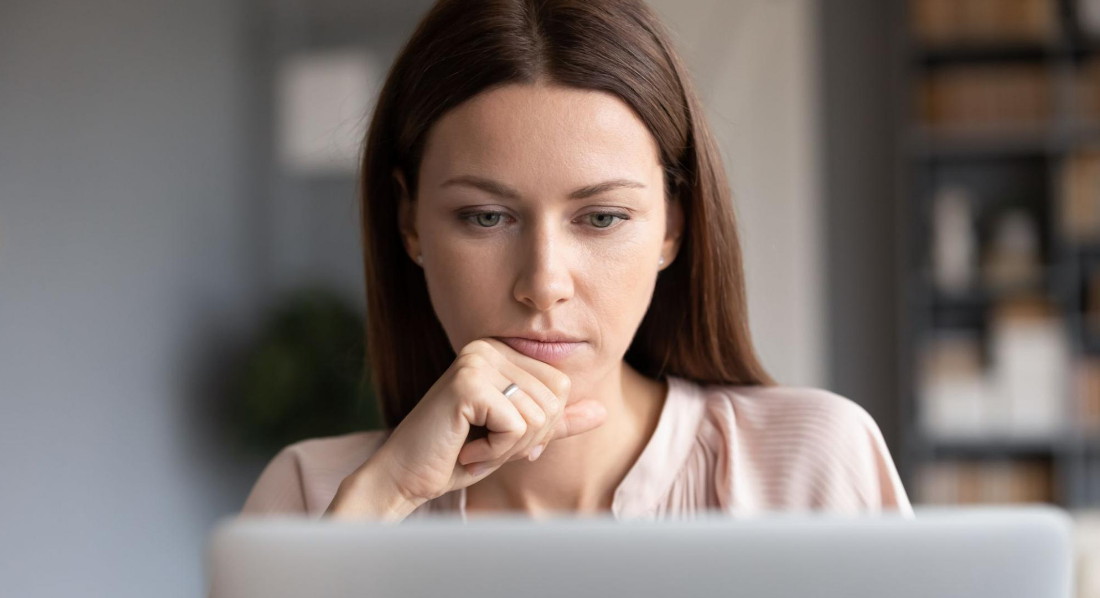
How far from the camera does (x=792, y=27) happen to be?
4.64m

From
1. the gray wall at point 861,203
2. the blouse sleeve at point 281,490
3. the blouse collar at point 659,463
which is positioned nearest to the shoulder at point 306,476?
the blouse sleeve at point 281,490

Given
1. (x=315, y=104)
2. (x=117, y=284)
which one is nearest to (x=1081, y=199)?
(x=315, y=104)

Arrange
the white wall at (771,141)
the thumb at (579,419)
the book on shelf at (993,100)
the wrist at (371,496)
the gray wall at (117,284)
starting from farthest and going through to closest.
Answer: the white wall at (771,141) → the book on shelf at (993,100) → the gray wall at (117,284) → the thumb at (579,419) → the wrist at (371,496)

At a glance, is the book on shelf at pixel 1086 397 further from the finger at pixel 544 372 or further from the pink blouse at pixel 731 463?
the finger at pixel 544 372

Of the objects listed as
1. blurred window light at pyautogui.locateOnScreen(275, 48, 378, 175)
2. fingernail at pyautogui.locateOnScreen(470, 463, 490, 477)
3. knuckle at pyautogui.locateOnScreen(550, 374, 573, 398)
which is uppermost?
blurred window light at pyautogui.locateOnScreen(275, 48, 378, 175)

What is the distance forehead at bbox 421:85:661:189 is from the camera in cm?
110

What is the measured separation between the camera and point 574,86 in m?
1.14

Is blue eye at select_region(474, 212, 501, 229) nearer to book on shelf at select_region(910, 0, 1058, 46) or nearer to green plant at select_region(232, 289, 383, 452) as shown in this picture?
green plant at select_region(232, 289, 383, 452)

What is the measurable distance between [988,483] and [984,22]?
178 centimetres

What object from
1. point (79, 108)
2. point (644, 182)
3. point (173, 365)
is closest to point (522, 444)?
point (644, 182)

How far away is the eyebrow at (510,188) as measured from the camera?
3.64 ft

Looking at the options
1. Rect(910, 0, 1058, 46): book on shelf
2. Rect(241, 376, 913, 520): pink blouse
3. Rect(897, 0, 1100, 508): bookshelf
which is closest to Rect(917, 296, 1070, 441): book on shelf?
Rect(897, 0, 1100, 508): bookshelf

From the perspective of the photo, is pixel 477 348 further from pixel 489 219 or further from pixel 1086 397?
pixel 1086 397

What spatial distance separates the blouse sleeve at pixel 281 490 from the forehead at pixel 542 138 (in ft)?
1.39
